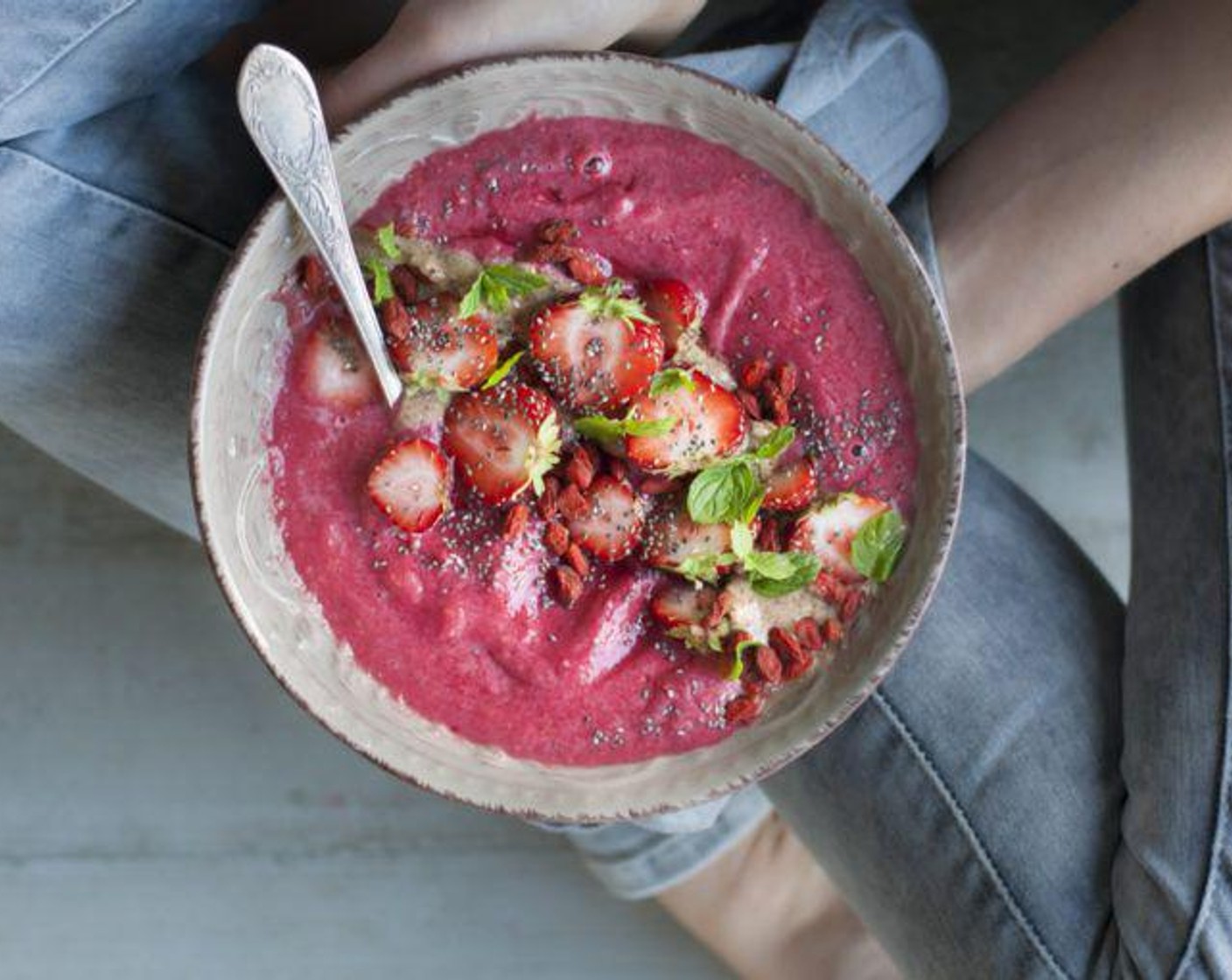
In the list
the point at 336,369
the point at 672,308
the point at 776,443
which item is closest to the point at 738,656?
the point at 776,443

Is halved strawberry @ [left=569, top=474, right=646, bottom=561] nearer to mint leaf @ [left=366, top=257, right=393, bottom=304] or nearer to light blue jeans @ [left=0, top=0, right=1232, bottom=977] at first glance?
mint leaf @ [left=366, top=257, right=393, bottom=304]

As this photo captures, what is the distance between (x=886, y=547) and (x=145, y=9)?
688 mm

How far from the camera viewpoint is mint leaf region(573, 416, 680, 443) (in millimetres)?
1104

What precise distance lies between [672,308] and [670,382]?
0.18 feet

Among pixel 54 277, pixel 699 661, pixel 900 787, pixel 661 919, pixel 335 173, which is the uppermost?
pixel 335 173

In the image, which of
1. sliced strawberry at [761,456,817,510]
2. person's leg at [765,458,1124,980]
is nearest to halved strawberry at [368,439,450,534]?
sliced strawberry at [761,456,817,510]

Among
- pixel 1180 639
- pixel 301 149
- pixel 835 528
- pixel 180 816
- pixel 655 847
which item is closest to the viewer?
pixel 301 149

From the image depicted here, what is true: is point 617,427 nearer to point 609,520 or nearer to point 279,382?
point 609,520

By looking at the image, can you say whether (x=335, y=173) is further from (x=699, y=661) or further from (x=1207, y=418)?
(x=1207, y=418)

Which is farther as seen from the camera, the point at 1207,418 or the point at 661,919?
the point at 661,919

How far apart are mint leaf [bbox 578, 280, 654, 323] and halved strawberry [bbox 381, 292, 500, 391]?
0.08 metres

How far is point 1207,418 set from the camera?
139 cm

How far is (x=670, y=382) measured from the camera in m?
1.11

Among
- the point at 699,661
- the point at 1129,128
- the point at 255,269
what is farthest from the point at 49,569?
the point at 1129,128
